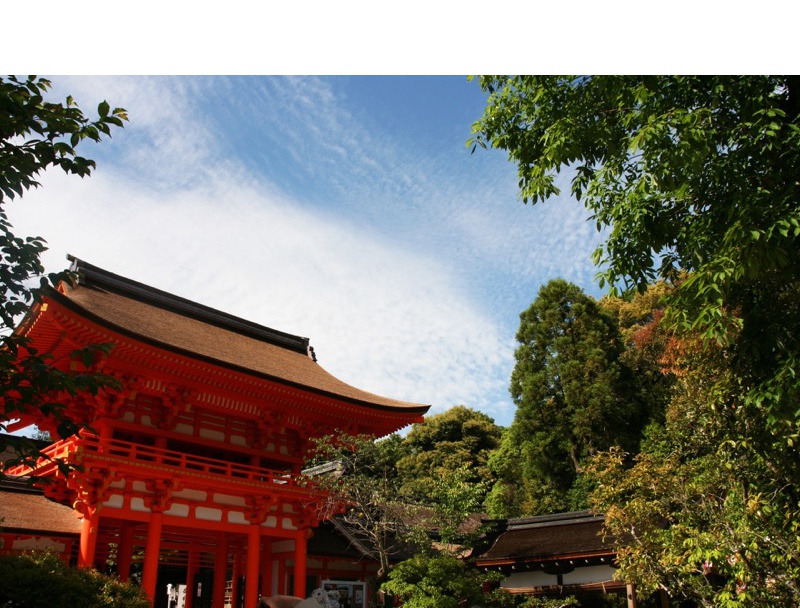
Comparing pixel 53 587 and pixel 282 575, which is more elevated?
pixel 53 587

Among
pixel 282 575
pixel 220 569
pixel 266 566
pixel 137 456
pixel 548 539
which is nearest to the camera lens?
pixel 137 456

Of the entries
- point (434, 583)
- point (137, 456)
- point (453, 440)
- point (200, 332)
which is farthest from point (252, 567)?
point (453, 440)

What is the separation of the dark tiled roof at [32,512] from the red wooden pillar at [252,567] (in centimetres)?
337

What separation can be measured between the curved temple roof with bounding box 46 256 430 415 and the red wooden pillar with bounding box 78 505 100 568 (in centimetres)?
329

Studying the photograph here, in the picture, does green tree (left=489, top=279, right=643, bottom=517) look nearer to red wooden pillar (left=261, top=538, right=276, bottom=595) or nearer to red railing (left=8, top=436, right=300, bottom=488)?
red wooden pillar (left=261, top=538, right=276, bottom=595)

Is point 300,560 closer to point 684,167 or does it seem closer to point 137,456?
point 137,456

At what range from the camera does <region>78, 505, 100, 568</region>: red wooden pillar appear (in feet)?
36.1

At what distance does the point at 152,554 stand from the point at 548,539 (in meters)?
9.32

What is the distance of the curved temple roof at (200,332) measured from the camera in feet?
41.7

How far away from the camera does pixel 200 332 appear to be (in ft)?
50.8

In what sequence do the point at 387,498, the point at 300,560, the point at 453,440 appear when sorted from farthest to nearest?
1. the point at 453,440
2. the point at 300,560
3. the point at 387,498

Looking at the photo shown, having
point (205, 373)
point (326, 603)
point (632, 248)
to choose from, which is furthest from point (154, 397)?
point (632, 248)

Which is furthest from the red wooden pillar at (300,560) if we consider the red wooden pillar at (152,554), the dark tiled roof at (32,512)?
the dark tiled roof at (32,512)

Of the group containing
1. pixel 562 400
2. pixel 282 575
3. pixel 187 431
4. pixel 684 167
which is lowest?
pixel 282 575
